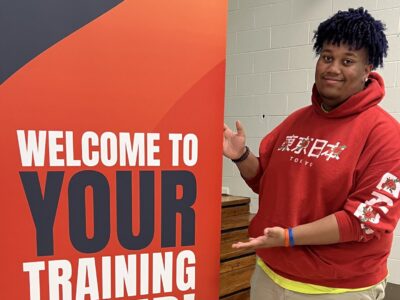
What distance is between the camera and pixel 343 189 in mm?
926

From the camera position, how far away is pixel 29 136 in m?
0.73

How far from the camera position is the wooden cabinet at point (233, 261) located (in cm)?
217

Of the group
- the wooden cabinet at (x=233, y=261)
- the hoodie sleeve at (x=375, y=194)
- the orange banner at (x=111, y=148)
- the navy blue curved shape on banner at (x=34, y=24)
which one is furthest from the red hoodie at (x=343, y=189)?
the wooden cabinet at (x=233, y=261)

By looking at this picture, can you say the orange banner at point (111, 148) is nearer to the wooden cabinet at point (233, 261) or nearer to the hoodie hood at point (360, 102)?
the hoodie hood at point (360, 102)

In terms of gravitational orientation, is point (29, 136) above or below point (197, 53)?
below

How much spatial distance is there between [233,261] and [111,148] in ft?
5.64

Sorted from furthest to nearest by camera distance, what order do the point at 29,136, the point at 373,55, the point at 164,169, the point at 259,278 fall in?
the point at 259,278
the point at 373,55
the point at 164,169
the point at 29,136

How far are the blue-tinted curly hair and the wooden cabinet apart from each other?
5.28ft

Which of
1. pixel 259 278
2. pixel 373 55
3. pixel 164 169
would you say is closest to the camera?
pixel 164 169

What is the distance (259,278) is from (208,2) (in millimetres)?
838

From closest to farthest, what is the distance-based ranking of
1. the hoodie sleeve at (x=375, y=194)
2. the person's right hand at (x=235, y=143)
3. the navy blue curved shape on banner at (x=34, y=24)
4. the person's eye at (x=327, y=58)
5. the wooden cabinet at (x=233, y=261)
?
1. the navy blue curved shape on banner at (x=34, y=24)
2. the hoodie sleeve at (x=375, y=194)
3. the person's eye at (x=327, y=58)
4. the person's right hand at (x=235, y=143)
5. the wooden cabinet at (x=233, y=261)

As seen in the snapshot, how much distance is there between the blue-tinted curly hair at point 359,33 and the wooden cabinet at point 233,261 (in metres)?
1.61

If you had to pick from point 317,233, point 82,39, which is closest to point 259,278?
point 317,233

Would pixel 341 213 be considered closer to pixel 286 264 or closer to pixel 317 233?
pixel 317 233
